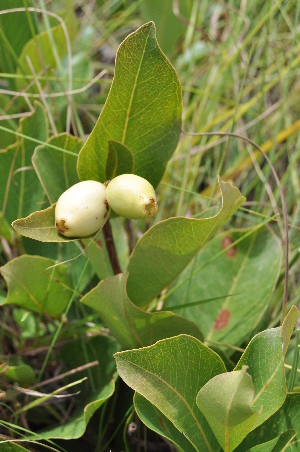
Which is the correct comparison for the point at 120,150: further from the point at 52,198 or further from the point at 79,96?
the point at 79,96

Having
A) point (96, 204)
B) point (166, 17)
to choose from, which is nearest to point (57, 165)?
point (96, 204)

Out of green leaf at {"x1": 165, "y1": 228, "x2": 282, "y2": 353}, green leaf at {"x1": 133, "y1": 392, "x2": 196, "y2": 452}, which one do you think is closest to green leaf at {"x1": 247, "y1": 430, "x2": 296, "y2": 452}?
green leaf at {"x1": 133, "y1": 392, "x2": 196, "y2": 452}

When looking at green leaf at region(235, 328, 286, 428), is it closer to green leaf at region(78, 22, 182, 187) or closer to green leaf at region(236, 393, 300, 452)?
green leaf at region(236, 393, 300, 452)

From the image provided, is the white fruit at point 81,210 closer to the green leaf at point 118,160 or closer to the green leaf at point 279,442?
the green leaf at point 118,160

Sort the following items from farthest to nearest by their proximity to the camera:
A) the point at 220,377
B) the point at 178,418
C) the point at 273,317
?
the point at 273,317, the point at 178,418, the point at 220,377

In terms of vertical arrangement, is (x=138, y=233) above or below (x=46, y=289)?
below

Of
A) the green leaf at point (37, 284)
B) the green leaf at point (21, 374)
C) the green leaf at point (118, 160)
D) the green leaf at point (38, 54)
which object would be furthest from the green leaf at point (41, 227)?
the green leaf at point (38, 54)

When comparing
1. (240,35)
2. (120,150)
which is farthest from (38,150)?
(240,35)
